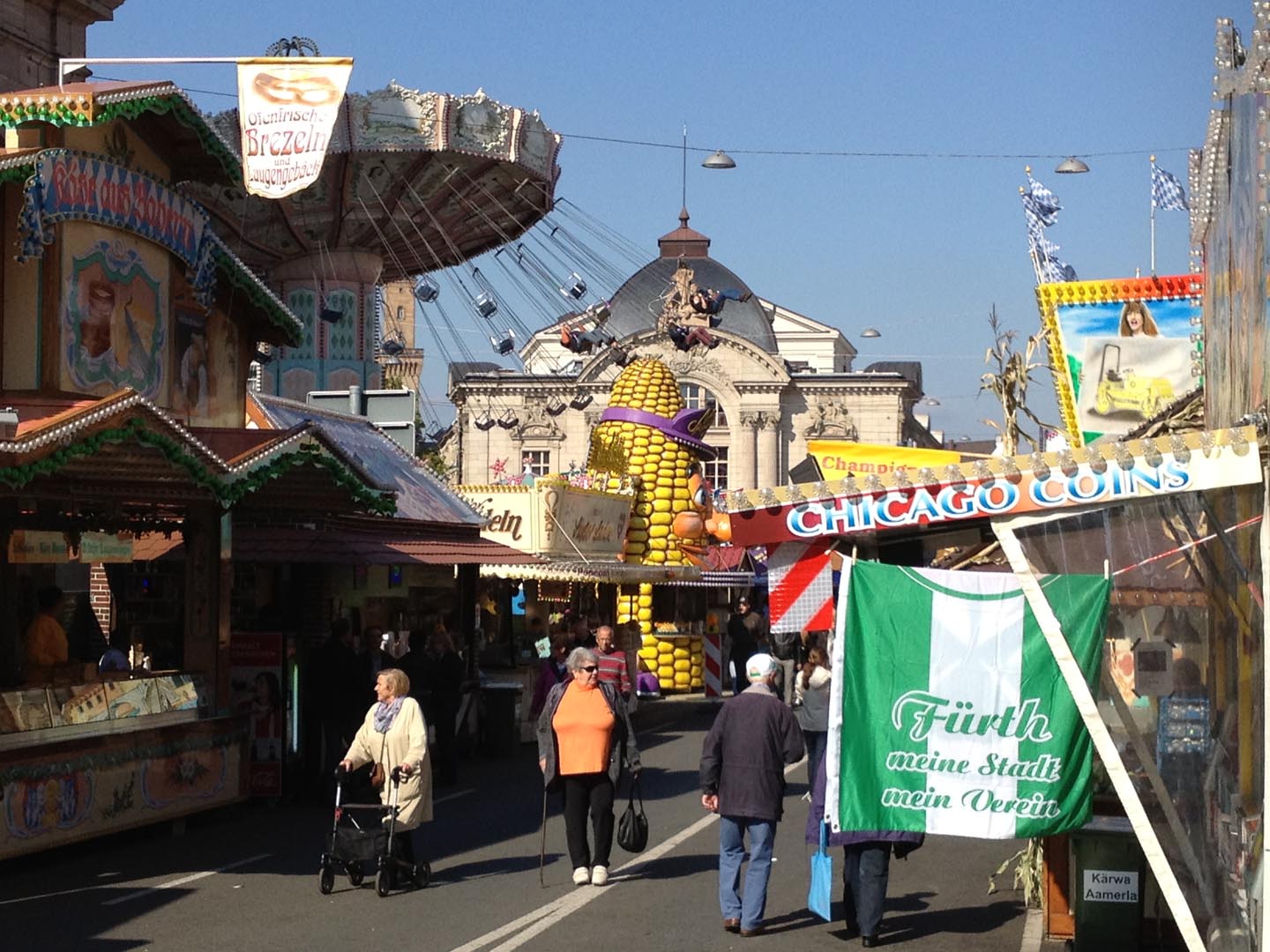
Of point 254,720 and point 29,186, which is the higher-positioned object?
point 29,186

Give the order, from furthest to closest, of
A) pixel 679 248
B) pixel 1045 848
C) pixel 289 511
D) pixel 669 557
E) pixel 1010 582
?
1. pixel 679 248
2. pixel 669 557
3. pixel 289 511
4. pixel 1045 848
5. pixel 1010 582

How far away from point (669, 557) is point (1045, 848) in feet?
84.3

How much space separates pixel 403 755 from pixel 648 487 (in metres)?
24.0

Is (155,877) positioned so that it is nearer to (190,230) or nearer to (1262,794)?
(190,230)

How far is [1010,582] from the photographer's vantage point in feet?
28.6

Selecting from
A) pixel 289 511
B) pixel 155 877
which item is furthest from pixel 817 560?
pixel 289 511

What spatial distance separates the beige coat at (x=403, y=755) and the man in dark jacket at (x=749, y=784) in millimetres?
2101

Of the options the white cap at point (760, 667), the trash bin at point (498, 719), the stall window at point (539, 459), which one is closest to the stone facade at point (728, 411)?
the stall window at point (539, 459)

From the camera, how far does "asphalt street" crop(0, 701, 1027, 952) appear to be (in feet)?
34.9

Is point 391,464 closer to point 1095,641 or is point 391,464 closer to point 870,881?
point 870,881

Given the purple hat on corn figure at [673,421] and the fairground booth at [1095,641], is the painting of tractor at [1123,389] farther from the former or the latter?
the purple hat on corn figure at [673,421]

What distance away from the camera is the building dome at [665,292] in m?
96.0

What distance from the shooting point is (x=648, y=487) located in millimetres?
36062

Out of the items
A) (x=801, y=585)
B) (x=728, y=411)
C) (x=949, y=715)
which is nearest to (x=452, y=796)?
(x=801, y=585)
